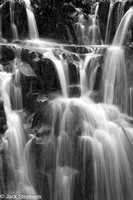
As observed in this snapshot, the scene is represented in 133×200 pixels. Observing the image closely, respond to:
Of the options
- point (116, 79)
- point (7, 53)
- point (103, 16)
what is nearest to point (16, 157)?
point (7, 53)

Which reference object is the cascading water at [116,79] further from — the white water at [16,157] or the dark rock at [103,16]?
the white water at [16,157]

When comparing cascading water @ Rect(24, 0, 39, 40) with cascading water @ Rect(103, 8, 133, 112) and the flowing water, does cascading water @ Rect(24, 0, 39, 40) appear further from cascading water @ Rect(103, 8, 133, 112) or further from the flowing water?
cascading water @ Rect(103, 8, 133, 112)

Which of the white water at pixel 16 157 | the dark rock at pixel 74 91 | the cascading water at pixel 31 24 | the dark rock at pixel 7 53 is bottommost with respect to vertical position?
the white water at pixel 16 157

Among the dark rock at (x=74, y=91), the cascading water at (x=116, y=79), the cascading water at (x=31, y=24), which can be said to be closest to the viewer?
the cascading water at (x=116, y=79)

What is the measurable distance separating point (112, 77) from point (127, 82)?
82 centimetres

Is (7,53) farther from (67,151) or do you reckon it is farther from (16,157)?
(67,151)

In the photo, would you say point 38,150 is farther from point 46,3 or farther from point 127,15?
point 46,3

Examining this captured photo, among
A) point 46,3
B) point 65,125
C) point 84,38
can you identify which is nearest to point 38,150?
point 65,125

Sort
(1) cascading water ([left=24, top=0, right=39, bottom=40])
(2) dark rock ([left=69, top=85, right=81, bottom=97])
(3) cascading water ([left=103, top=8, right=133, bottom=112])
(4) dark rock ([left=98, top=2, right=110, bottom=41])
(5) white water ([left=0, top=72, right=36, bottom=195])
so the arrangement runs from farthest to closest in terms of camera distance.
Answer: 1. (4) dark rock ([left=98, top=2, right=110, bottom=41])
2. (1) cascading water ([left=24, top=0, right=39, bottom=40])
3. (2) dark rock ([left=69, top=85, right=81, bottom=97])
4. (3) cascading water ([left=103, top=8, right=133, bottom=112])
5. (5) white water ([left=0, top=72, right=36, bottom=195])

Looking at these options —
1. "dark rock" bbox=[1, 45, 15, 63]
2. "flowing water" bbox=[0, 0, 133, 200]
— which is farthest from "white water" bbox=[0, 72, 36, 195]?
"dark rock" bbox=[1, 45, 15, 63]

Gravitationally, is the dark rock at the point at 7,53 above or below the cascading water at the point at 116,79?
above

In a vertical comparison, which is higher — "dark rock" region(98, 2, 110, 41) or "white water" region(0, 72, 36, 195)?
"dark rock" region(98, 2, 110, 41)

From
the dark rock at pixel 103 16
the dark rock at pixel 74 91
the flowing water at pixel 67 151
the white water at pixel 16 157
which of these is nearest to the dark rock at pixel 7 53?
the flowing water at pixel 67 151

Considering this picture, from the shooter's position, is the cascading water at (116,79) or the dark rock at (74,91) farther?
Result: the dark rock at (74,91)
